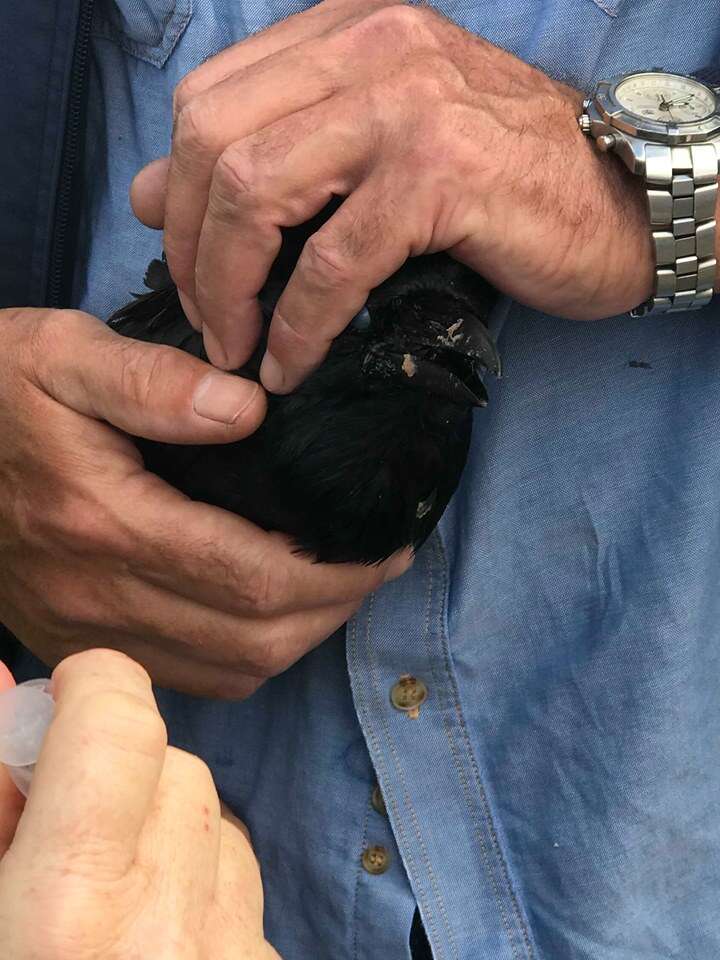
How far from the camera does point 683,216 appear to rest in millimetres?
1333

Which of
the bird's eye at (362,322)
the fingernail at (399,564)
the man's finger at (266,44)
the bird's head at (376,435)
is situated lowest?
the fingernail at (399,564)

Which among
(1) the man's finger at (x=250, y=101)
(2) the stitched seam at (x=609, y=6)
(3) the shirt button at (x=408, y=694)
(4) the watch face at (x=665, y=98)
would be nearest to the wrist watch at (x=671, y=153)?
(4) the watch face at (x=665, y=98)

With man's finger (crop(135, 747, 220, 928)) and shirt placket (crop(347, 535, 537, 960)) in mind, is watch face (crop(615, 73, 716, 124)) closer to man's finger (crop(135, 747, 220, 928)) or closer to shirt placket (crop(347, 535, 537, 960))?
shirt placket (crop(347, 535, 537, 960))

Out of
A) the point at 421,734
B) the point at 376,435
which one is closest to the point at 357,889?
the point at 421,734

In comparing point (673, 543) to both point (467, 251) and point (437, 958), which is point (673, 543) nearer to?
A: point (467, 251)

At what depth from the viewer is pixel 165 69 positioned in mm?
1650

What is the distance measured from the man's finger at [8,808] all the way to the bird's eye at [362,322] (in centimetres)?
77

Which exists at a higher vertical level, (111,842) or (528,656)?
(111,842)

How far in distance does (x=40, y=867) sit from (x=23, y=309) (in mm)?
Result: 1061

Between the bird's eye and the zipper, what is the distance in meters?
0.54

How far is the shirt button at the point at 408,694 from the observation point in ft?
5.47

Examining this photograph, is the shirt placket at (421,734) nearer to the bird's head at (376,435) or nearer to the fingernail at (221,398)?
the bird's head at (376,435)

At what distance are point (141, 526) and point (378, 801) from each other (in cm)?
60

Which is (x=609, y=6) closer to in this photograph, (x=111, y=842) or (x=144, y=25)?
(x=144, y=25)
